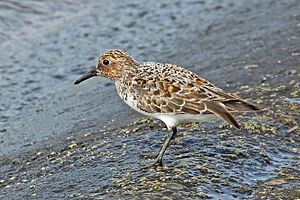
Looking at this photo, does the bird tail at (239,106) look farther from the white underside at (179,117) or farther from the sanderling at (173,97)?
the white underside at (179,117)

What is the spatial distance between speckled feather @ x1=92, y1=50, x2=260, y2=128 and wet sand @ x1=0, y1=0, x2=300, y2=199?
1.72 feet

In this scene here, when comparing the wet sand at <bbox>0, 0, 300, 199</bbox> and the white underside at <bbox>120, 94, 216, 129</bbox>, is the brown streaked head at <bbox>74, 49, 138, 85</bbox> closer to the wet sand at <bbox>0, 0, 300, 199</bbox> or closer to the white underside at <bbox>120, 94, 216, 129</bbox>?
the white underside at <bbox>120, 94, 216, 129</bbox>

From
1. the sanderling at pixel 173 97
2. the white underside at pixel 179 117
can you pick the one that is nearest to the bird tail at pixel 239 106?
the sanderling at pixel 173 97

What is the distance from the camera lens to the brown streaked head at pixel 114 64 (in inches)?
289

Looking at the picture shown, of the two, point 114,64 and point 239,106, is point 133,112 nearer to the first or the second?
point 114,64

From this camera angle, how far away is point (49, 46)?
481 inches

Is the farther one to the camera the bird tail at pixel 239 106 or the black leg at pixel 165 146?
the black leg at pixel 165 146

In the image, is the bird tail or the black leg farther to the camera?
the black leg

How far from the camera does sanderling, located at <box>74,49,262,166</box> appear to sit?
6578 mm

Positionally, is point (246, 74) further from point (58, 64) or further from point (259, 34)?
point (58, 64)

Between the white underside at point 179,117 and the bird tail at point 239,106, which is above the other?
the bird tail at point 239,106

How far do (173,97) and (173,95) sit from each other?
2cm

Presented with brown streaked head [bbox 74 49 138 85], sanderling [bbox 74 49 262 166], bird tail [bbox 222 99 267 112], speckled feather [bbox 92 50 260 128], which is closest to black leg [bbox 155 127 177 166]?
sanderling [bbox 74 49 262 166]

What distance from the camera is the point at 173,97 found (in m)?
6.70
